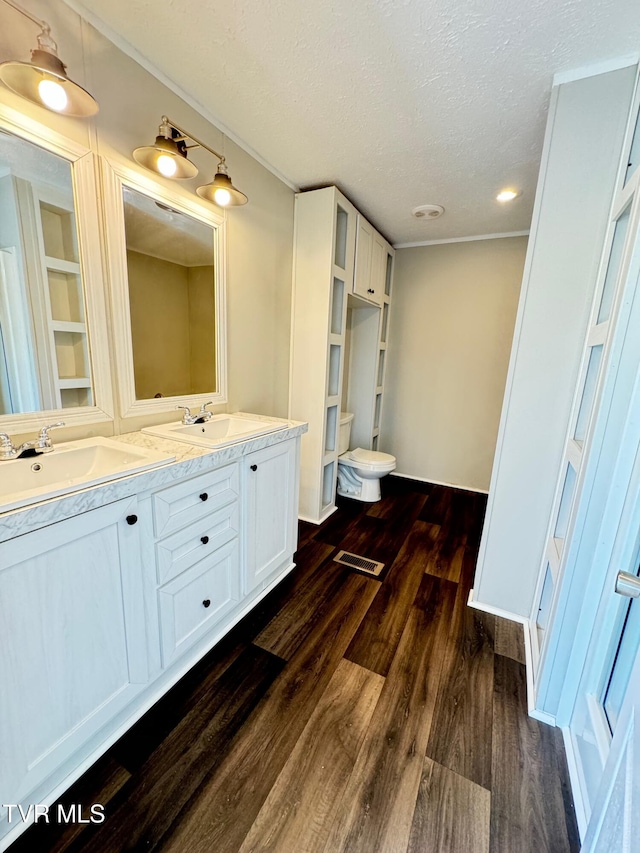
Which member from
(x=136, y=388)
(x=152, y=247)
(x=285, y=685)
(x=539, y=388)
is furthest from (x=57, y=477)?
(x=539, y=388)

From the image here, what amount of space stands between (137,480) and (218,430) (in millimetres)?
861

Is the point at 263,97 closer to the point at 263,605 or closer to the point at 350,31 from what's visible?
the point at 350,31

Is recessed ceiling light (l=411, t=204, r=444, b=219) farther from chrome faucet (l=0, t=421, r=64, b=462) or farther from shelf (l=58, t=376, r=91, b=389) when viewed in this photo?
chrome faucet (l=0, t=421, r=64, b=462)

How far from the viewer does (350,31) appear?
1.25 metres

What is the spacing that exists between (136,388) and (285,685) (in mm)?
1408

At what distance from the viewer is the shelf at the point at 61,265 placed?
4.07 feet

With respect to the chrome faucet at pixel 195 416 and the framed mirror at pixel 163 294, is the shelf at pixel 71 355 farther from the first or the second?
the chrome faucet at pixel 195 416

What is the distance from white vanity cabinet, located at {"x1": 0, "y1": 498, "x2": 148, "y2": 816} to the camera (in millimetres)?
865

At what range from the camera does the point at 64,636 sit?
0.97 meters

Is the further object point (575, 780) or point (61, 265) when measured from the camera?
point (61, 265)

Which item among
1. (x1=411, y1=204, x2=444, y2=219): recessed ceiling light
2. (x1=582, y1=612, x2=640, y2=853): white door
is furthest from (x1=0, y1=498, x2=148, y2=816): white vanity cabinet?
(x1=411, y1=204, x2=444, y2=219): recessed ceiling light

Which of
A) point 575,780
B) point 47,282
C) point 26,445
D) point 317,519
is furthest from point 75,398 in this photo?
point 575,780

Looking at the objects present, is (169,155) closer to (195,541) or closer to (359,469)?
(195,541)

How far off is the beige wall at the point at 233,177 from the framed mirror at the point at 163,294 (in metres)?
0.07
